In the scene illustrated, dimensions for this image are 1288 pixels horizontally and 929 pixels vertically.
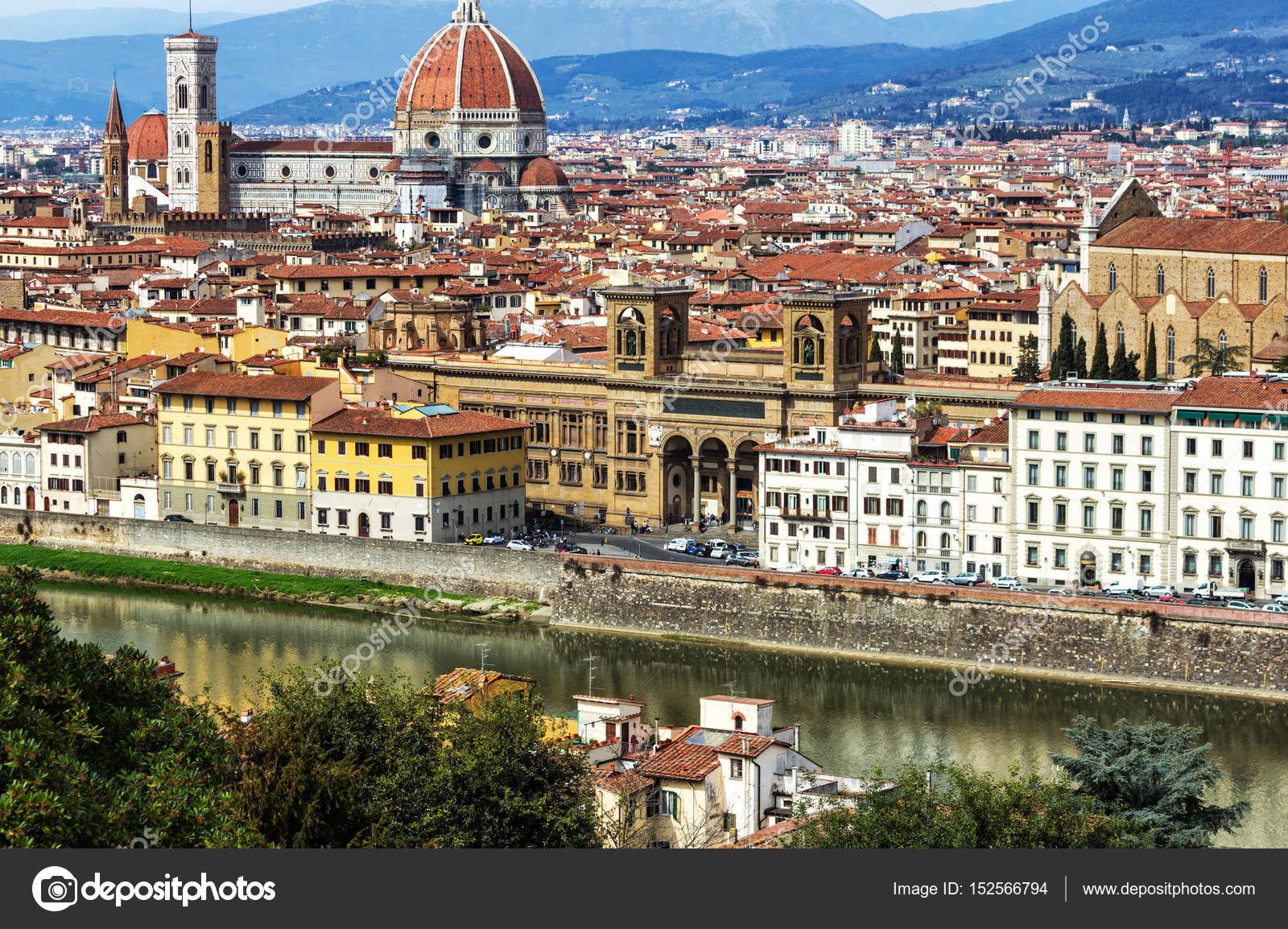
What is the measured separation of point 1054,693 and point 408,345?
22552 mm

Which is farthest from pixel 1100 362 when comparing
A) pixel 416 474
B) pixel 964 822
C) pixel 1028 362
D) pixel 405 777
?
pixel 964 822

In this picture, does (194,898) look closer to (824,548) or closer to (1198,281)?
(824,548)

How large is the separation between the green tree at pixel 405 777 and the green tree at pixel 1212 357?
34.4 meters

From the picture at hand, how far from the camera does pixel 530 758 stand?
22.4 meters

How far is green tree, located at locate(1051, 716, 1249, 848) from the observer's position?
24.4 meters

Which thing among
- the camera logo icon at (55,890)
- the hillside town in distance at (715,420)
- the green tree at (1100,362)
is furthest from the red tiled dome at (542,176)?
the camera logo icon at (55,890)

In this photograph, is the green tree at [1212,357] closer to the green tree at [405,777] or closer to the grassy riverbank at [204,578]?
the grassy riverbank at [204,578]

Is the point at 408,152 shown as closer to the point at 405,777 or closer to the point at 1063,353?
the point at 1063,353

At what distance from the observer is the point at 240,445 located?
165ft

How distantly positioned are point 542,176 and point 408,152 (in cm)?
766

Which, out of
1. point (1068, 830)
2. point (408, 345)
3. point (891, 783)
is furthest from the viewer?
point (408, 345)

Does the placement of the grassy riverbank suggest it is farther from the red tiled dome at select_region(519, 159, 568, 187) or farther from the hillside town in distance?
the red tiled dome at select_region(519, 159, 568, 187)

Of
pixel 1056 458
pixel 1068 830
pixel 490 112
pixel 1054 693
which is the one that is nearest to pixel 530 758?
pixel 1068 830

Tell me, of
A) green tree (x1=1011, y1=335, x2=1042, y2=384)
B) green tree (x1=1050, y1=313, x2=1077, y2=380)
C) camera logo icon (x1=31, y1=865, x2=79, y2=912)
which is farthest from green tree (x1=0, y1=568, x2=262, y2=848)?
green tree (x1=1050, y1=313, x2=1077, y2=380)
